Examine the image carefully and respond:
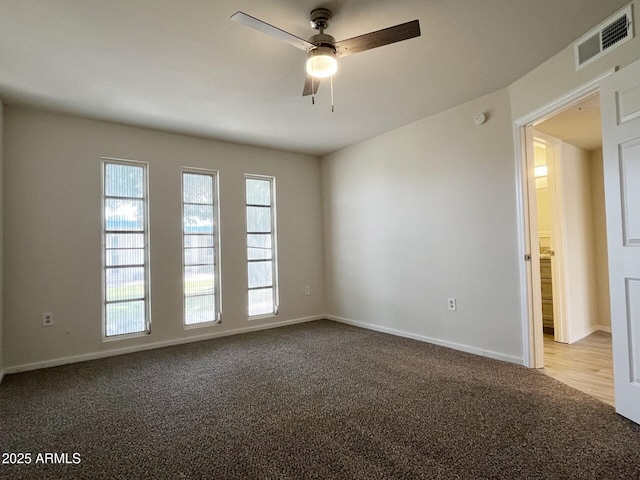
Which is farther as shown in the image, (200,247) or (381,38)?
(200,247)

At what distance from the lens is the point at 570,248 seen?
4.33m

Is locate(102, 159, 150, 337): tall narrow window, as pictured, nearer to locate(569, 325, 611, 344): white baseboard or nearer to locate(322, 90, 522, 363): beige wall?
locate(322, 90, 522, 363): beige wall

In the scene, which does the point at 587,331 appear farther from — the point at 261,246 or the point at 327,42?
the point at 327,42

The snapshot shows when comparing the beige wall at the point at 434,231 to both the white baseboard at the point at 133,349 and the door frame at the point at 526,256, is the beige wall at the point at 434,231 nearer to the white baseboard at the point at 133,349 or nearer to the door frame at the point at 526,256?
the door frame at the point at 526,256

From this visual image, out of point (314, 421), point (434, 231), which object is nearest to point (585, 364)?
point (434, 231)

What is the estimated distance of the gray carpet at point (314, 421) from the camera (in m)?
1.86

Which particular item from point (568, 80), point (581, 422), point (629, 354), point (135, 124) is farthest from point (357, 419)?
point (135, 124)

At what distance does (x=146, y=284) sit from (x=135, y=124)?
1880 millimetres

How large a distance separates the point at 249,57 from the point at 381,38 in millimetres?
1128

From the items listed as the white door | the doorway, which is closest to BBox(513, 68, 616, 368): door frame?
the doorway

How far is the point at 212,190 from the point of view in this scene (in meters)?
4.90

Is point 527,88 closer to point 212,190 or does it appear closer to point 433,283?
point 433,283

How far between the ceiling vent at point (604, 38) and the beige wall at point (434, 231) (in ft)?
2.78

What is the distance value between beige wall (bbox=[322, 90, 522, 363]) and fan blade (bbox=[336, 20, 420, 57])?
1854 millimetres
